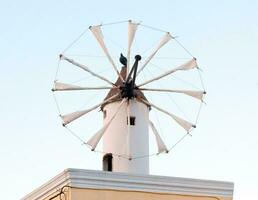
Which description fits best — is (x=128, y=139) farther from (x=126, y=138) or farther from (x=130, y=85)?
(x=130, y=85)

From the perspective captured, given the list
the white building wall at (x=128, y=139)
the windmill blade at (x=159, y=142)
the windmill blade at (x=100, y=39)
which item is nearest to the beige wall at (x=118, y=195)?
the white building wall at (x=128, y=139)

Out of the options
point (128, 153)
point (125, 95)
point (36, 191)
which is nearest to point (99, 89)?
point (125, 95)

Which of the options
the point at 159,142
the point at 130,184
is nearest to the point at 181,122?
the point at 159,142

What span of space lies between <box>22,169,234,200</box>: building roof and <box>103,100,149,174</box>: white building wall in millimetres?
4952

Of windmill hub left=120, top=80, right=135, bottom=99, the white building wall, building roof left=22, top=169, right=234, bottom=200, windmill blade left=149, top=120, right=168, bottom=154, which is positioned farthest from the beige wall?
windmill hub left=120, top=80, right=135, bottom=99

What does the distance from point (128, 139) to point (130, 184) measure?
5932 mm

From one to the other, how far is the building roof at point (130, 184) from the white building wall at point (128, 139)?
495 cm

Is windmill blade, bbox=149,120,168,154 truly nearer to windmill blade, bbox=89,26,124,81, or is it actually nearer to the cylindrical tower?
the cylindrical tower

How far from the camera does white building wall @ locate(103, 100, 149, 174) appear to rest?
24844mm

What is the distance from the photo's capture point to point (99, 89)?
26.4 meters

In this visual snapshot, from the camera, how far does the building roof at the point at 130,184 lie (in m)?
18.7

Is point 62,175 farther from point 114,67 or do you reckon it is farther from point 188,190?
point 114,67

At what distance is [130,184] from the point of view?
1923cm

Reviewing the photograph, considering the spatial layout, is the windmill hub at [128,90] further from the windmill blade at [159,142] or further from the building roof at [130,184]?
the building roof at [130,184]
